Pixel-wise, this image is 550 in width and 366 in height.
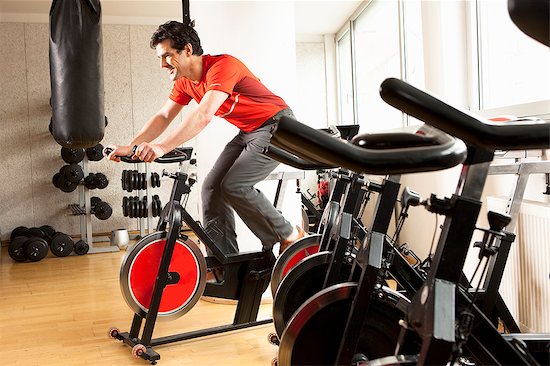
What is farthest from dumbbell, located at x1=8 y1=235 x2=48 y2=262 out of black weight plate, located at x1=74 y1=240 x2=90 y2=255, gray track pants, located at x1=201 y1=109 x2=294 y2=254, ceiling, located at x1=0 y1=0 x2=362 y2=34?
gray track pants, located at x1=201 y1=109 x2=294 y2=254

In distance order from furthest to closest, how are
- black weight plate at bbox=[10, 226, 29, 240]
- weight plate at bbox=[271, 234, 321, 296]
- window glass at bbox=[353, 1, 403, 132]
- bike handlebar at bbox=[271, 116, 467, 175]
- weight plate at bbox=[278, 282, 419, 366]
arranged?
black weight plate at bbox=[10, 226, 29, 240]
window glass at bbox=[353, 1, 403, 132]
weight plate at bbox=[271, 234, 321, 296]
weight plate at bbox=[278, 282, 419, 366]
bike handlebar at bbox=[271, 116, 467, 175]

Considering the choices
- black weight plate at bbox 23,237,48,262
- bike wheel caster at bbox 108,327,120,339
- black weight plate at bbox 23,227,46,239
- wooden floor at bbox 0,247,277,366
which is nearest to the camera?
wooden floor at bbox 0,247,277,366

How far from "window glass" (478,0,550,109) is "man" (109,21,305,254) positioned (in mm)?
1418

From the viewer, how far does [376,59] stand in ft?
22.4

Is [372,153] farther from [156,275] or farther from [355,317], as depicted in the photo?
[156,275]

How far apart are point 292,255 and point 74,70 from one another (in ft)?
4.60

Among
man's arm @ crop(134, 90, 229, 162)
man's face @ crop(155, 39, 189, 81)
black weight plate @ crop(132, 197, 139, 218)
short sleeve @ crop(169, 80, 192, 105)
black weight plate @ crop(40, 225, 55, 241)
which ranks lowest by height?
black weight plate @ crop(40, 225, 55, 241)

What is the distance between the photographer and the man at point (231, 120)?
3080mm

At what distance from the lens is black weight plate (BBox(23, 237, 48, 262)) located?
5.94 m

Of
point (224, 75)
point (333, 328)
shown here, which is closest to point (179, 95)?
point (224, 75)

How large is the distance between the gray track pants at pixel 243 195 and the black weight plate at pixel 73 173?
3712mm

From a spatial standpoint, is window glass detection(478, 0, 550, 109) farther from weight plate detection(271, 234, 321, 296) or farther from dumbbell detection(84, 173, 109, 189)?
dumbbell detection(84, 173, 109, 189)

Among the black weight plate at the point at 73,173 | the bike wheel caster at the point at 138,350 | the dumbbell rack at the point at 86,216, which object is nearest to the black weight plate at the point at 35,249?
the dumbbell rack at the point at 86,216

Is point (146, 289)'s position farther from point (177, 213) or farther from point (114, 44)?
point (114, 44)
